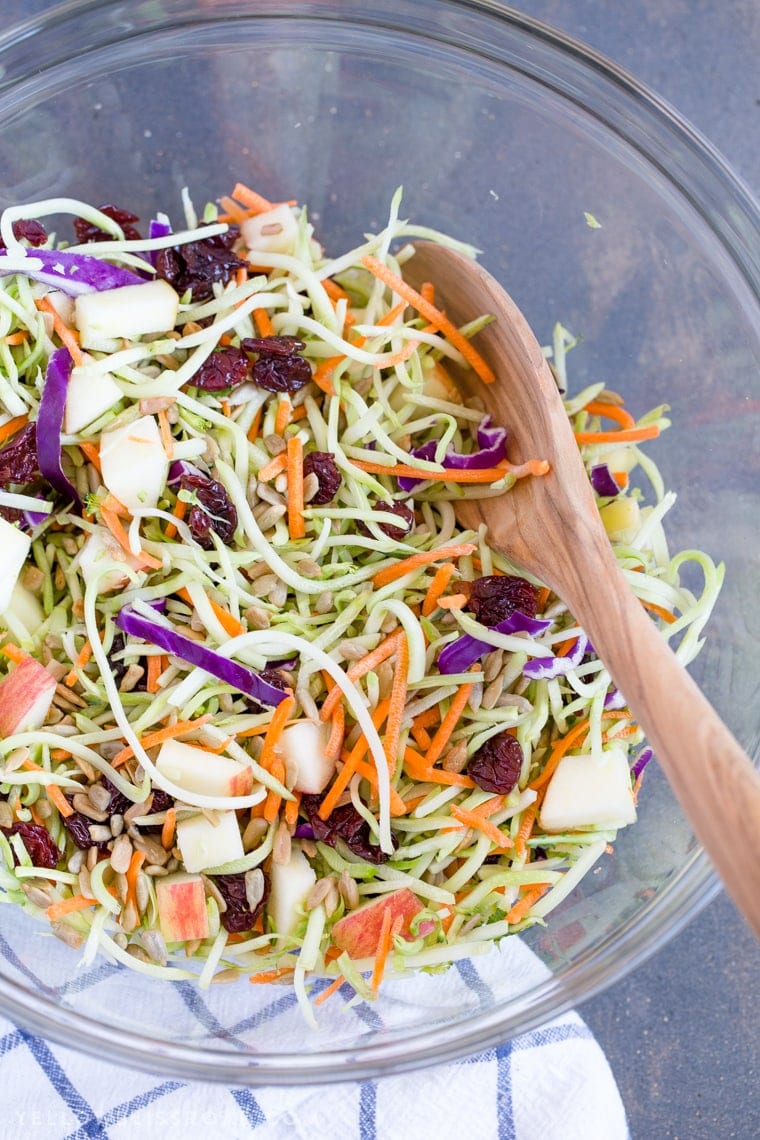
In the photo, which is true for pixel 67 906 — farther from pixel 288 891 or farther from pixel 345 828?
pixel 345 828

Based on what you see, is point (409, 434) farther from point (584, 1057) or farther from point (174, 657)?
point (584, 1057)

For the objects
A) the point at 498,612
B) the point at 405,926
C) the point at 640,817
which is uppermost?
the point at 498,612

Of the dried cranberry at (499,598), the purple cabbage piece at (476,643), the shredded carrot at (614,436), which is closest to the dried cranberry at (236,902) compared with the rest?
the purple cabbage piece at (476,643)

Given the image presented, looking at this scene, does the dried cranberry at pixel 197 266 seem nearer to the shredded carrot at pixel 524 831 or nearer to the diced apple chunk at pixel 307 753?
the diced apple chunk at pixel 307 753

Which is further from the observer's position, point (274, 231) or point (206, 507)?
point (274, 231)

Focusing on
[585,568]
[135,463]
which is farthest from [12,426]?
[585,568]

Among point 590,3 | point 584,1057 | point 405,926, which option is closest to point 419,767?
point 405,926
